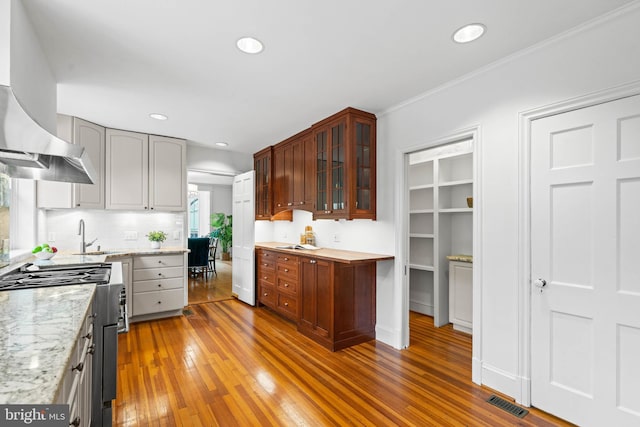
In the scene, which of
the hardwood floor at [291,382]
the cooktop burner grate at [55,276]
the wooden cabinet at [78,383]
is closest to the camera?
the wooden cabinet at [78,383]

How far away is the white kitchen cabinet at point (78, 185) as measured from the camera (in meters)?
3.62

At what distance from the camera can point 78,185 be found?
3.77m

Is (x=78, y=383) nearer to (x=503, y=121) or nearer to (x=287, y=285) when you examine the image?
(x=287, y=285)

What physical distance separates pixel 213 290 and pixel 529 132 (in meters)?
5.39

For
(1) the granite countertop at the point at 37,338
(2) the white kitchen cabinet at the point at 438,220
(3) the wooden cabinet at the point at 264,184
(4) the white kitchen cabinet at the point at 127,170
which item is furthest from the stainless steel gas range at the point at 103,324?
(2) the white kitchen cabinet at the point at 438,220

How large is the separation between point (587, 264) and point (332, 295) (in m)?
2.01

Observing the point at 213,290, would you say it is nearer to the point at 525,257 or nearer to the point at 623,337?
the point at 525,257

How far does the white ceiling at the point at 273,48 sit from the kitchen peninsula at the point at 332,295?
1637 mm

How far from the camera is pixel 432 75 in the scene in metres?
2.64

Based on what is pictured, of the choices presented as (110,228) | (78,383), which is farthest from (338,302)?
(110,228)

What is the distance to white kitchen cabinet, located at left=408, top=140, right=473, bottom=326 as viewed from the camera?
3980mm

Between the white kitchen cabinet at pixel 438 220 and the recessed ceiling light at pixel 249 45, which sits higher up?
the recessed ceiling light at pixel 249 45

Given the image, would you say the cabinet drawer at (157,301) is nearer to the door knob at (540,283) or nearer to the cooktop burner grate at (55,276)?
the cooktop burner grate at (55,276)

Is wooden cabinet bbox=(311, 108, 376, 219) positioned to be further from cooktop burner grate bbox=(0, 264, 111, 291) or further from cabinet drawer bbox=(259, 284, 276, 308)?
cooktop burner grate bbox=(0, 264, 111, 291)
